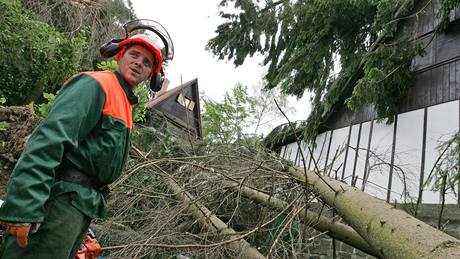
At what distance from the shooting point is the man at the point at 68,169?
1.30m

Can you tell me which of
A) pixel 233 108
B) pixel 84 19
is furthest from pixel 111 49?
pixel 233 108

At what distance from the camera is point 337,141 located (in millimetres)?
7207

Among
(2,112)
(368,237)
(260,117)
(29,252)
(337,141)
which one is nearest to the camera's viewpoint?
(29,252)

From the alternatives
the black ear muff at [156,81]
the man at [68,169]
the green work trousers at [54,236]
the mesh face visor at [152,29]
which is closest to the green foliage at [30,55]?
the mesh face visor at [152,29]

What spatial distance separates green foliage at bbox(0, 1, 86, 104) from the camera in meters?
6.66

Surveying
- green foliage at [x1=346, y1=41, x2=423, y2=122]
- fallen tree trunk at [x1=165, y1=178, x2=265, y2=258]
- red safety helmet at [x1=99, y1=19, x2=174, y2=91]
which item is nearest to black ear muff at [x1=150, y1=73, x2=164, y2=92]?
red safety helmet at [x1=99, y1=19, x2=174, y2=91]

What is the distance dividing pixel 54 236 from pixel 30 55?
7.10 m

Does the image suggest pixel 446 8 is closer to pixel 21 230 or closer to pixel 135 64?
pixel 135 64

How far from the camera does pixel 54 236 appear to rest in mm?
1446

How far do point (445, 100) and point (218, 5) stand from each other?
191 inches

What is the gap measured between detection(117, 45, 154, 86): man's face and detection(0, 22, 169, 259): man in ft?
0.19

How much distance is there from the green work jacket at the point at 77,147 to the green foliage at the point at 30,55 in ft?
19.7

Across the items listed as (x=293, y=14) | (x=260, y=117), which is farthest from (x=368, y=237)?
(x=260, y=117)

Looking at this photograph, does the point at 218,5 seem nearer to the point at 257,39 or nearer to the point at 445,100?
the point at 257,39
